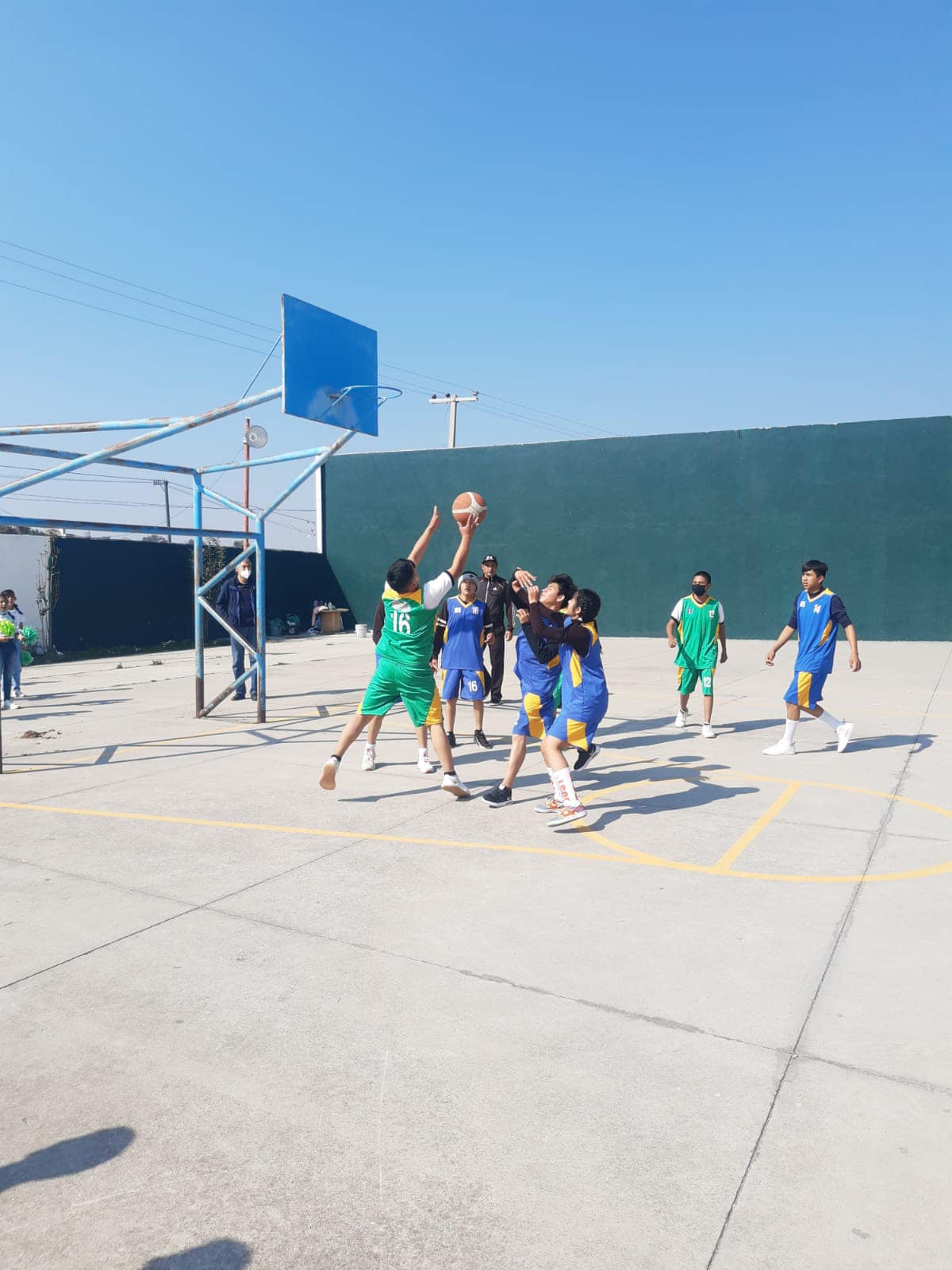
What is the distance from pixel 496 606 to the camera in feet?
33.2

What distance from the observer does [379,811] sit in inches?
269

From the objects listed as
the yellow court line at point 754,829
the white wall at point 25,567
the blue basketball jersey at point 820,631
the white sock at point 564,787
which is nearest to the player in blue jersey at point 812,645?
the blue basketball jersey at point 820,631

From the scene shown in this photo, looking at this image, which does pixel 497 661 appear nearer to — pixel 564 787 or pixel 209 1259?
pixel 564 787

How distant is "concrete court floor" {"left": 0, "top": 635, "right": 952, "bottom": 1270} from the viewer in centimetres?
255

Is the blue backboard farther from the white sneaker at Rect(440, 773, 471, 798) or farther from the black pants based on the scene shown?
the white sneaker at Rect(440, 773, 471, 798)

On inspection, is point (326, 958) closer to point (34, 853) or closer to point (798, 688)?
point (34, 853)

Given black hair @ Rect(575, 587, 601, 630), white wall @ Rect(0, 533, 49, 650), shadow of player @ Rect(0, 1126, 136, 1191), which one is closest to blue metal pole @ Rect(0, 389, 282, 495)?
black hair @ Rect(575, 587, 601, 630)

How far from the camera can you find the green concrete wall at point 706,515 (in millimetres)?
20406

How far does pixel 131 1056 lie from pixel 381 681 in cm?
383

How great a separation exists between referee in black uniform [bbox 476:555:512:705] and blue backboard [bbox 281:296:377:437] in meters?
2.10

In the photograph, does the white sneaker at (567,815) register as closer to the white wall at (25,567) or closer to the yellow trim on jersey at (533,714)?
the yellow trim on jersey at (533,714)

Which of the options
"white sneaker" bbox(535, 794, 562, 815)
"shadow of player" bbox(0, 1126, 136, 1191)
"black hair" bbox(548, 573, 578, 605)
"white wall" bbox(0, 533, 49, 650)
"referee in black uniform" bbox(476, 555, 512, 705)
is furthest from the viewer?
"white wall" bbox(0, 533, 49, 650)

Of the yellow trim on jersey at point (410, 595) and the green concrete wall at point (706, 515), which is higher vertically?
the green concrete wall at point (706, 515)

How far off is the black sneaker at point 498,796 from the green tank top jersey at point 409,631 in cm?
107
